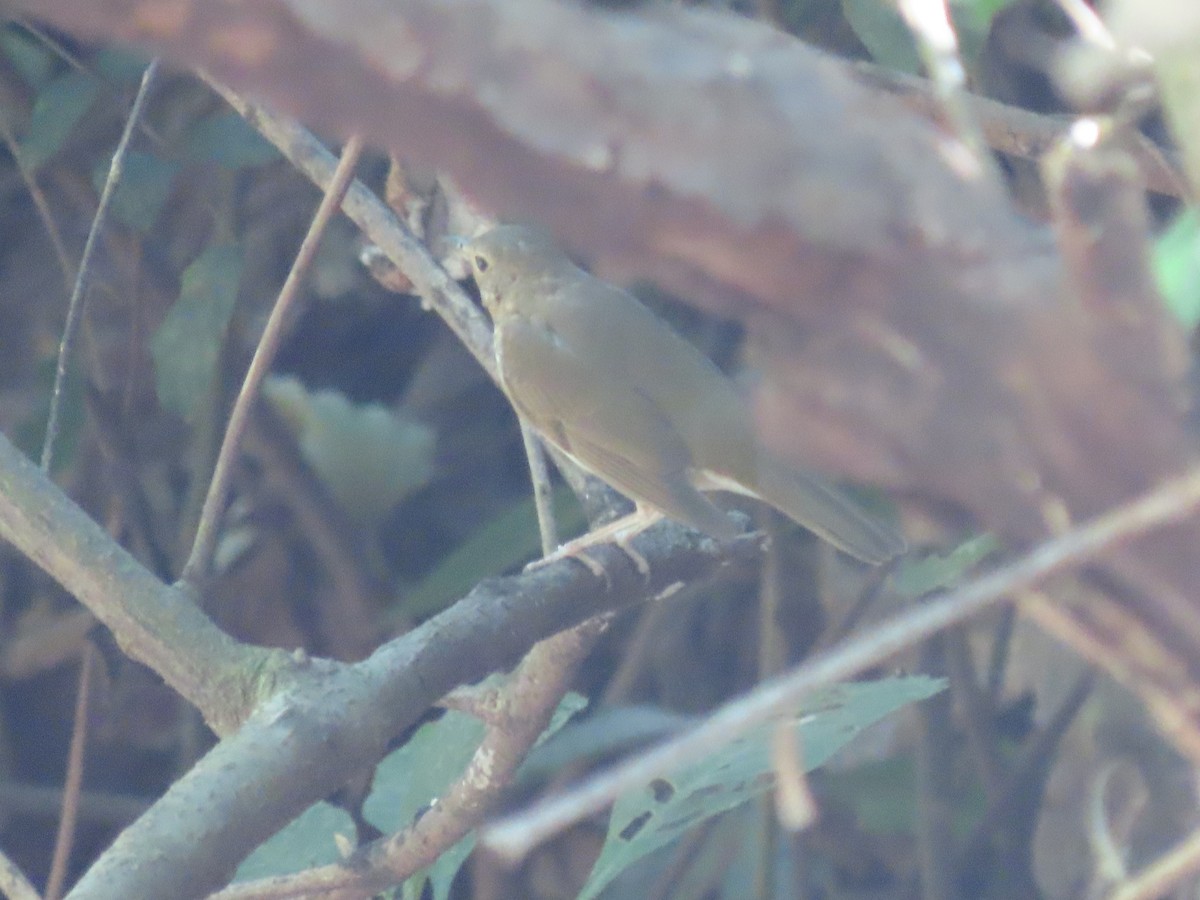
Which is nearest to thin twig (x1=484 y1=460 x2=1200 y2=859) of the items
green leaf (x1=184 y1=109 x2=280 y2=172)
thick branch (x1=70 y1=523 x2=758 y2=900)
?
thick branch (x1=70 y1=523 x2=758 y2=900)

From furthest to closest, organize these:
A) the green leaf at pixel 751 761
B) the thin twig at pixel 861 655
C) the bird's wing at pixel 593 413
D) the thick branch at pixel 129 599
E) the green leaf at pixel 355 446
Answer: the green leaf at pixel 355 446, the bird's wing at pixel 593 413, the green leaf at pixel 751 761, the thick branch at pixel 129 599, the thin twig at pixel 861 655

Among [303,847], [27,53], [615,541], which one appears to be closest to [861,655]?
[303,847]

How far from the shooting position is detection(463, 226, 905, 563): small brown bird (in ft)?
11.7

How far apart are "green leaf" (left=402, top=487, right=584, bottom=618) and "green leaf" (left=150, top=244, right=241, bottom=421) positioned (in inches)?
49.6

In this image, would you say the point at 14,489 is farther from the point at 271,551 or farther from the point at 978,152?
the point at 271,551

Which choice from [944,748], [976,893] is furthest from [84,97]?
[976,893]

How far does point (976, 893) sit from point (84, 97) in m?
3.34

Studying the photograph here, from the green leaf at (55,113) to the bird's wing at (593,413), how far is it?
1124 millimetres

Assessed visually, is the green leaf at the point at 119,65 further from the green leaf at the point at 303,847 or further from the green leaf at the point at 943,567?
the green leaf at the point at 943,567

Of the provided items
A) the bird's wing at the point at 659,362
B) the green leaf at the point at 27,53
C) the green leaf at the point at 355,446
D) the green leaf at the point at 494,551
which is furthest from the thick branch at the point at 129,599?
the green leaf at the point at 355,446

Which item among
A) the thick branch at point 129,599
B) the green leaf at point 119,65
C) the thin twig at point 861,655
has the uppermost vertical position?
the thin twig at point 861,655

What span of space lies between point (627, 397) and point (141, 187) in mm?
1330

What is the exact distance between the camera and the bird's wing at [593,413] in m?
3.70

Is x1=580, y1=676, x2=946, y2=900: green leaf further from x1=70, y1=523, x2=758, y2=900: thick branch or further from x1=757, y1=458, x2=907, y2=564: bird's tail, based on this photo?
x1=757, y1=458, x2=907, y2=564: bird's tail
